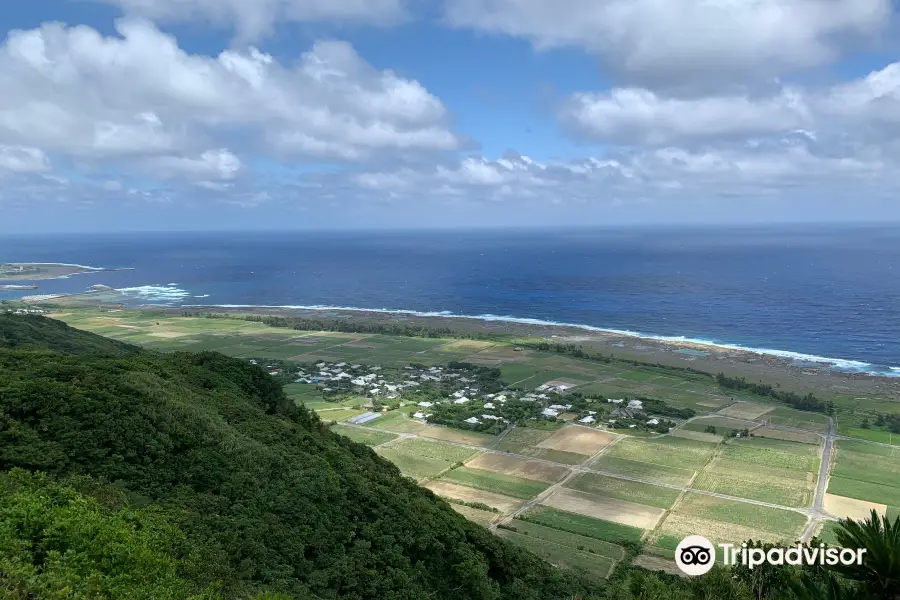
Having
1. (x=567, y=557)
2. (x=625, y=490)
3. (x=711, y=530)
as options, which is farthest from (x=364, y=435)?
(x=711, y=530)

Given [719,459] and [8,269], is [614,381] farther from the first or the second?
[8,269]

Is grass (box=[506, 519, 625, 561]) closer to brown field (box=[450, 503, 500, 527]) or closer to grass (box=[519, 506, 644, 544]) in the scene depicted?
grass (box=[519, 506, 644, 544])

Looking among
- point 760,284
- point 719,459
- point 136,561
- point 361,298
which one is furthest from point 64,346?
point 760,284

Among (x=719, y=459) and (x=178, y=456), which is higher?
(x=178, y=456)

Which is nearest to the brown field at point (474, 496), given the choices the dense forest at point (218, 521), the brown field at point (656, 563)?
the brown field at point (656, 563)

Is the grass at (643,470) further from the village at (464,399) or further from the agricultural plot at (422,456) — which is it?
the agricultural plot at (422,456)

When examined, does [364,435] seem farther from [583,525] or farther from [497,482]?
[583,525]
